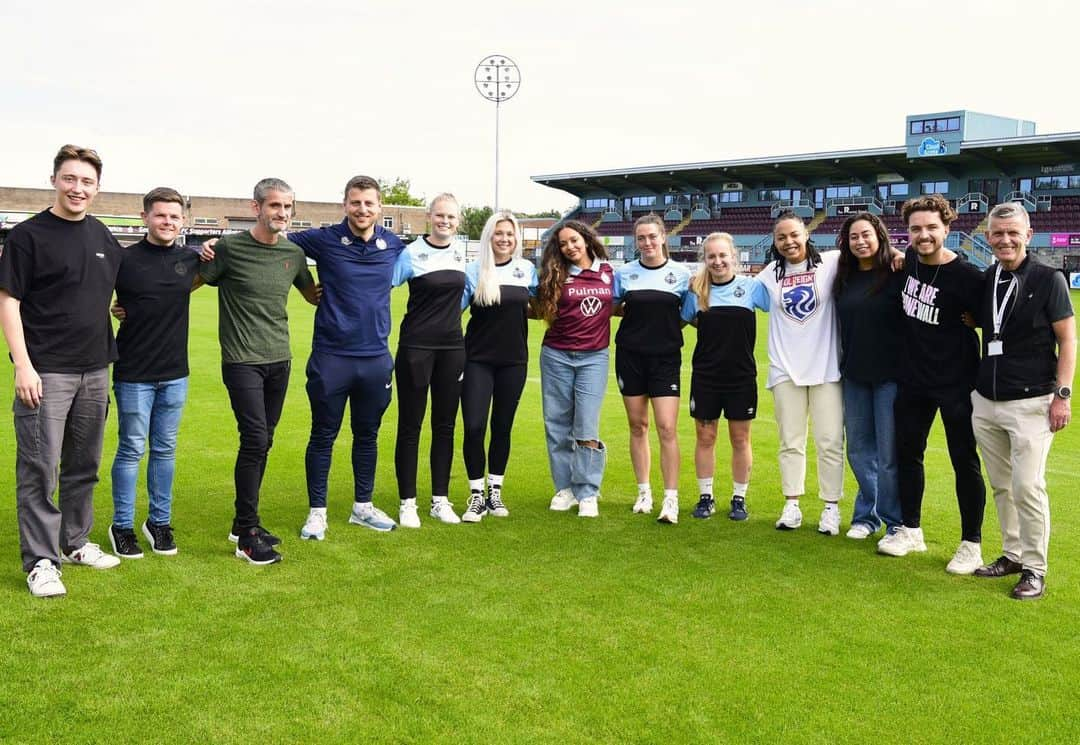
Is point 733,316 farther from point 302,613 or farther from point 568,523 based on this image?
point 302,613

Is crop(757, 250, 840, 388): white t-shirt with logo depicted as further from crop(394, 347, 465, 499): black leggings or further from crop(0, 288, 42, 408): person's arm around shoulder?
crop(0, 288, 42, 408): person's arm around shoulder

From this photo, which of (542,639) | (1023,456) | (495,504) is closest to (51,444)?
(542,639)

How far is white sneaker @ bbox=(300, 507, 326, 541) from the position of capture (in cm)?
485

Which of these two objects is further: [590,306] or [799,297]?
[590,306]

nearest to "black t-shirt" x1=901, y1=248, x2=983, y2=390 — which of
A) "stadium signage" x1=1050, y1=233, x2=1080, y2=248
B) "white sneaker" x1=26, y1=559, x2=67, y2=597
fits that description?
"white sneaker" x1=26, y1=559, x2=67, y2=597

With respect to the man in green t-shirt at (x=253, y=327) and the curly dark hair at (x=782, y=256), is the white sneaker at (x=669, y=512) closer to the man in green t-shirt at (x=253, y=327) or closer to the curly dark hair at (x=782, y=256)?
the curly dark hair at (x=782, y=256)

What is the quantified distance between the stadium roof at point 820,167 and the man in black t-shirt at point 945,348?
37.7 m

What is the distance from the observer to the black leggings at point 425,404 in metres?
5.06

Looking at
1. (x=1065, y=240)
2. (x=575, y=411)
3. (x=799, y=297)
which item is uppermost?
(x=1065, y=240)

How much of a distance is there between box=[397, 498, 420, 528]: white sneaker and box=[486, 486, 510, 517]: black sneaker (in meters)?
0.47

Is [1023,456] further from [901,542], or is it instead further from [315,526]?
[315,526]

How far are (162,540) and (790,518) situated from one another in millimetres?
3289

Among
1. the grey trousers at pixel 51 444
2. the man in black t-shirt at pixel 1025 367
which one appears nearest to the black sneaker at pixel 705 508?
the man in black t-shirt at pixel 1025 367

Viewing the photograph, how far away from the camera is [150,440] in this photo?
14.9 ft
